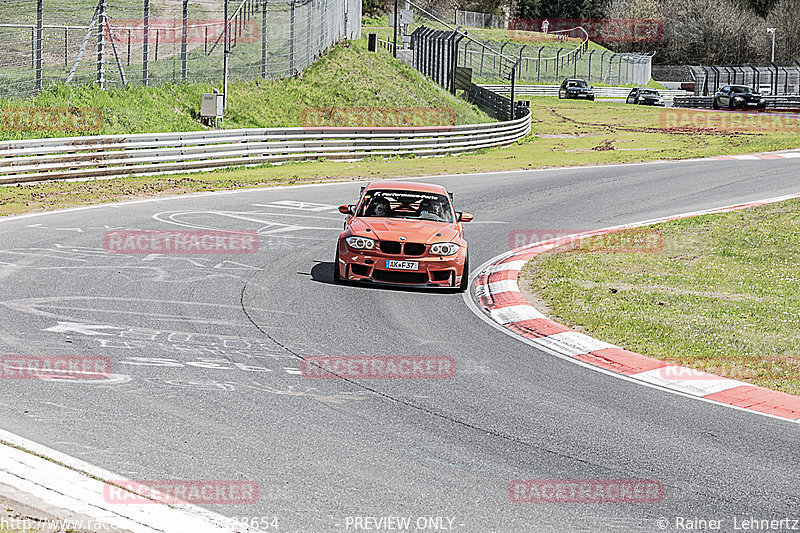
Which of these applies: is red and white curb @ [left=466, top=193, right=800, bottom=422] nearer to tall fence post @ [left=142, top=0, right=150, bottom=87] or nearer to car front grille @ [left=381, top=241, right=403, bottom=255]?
car front grille @ [left=381, top=241, right=403, bottom=255]

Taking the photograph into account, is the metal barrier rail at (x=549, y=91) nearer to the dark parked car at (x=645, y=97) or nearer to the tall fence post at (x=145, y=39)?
the dark parked car at (x=645, y=97)

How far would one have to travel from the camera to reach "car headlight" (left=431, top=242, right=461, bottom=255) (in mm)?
12609

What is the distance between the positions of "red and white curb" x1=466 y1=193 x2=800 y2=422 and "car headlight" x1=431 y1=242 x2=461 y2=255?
687 millimetres

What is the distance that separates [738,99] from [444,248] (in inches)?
2021

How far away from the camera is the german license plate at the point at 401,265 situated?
12539mm

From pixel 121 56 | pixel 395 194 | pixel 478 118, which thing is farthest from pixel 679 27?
pixel 395 194

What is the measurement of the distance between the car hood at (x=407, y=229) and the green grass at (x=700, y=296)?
1417mm

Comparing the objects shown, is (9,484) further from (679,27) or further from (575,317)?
(679,27)

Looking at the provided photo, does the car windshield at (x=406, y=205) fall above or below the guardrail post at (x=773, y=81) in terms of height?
below

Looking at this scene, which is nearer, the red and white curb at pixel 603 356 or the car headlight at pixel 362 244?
the red and white curb at pixel 603 356
